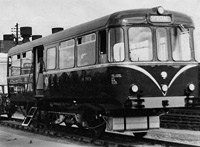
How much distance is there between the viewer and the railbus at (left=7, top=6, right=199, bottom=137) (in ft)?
34.8

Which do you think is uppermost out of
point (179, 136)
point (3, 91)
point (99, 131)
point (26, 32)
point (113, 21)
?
point (26, 32)

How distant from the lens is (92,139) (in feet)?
38.7

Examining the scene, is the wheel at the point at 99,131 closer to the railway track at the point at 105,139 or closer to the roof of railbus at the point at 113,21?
the railway track at the point at 105,139

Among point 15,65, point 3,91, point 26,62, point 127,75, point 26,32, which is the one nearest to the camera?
point 127,75

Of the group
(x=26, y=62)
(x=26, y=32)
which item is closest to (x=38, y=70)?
(x=26, y=62)

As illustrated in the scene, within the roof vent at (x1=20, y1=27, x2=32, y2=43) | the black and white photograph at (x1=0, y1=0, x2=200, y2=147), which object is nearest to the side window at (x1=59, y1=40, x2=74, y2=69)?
the black and white photograph at (x1=0, y1=0, x2=200, y2=147)

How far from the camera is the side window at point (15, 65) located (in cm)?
1712

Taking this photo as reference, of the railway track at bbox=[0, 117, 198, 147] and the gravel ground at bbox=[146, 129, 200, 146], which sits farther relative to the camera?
the gravel ground at bbox=[146, 129, 200, 146]

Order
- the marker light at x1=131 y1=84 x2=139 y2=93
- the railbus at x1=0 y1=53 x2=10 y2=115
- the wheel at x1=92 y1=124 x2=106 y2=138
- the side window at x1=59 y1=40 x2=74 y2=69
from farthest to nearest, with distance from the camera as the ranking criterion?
1. the railbus at x1=0 y1=53 x2=10 y2=115
2. the side window at x1=59 y1=40 x2=74 y2=69
3. the wheel at x1=92 y1=124 x2=106 y2=138
4. the marker light at x1=131 y1=84 x2=139 y2=93

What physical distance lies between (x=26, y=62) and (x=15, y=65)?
1.41 meters

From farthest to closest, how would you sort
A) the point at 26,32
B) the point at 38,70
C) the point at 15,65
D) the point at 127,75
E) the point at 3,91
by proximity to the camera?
1. the point at 26,32
2. the point at 3,91
3. the point at 15,65
4. the point at 38,70
5. the point at 127,75

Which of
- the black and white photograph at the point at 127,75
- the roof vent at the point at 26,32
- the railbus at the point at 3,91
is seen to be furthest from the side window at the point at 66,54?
the roof vent at the point at 26,32

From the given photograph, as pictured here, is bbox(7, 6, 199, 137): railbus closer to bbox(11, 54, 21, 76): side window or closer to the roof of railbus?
the roof of railbus

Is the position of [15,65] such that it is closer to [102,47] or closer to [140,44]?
[102,47]
